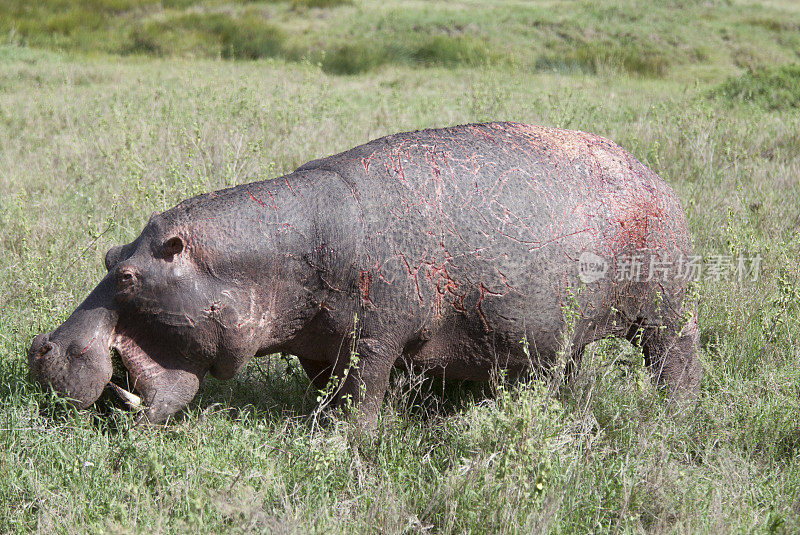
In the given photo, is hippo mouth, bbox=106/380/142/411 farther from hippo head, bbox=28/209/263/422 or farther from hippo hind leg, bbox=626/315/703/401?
hippo hind leg, bbox=626/315/703/401

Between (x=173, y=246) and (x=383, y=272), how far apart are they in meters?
0.79

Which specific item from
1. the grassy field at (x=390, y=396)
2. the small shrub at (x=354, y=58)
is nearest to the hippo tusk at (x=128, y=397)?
the grassy field at (x=390, y=396)

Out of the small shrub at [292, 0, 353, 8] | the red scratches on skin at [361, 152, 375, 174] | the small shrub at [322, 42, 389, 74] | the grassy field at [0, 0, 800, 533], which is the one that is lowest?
the grassy field at [0, 0, 800, 533]

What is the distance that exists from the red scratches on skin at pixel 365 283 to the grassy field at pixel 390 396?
0.50 m

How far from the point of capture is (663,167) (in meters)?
7.06

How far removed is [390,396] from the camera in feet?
11.1

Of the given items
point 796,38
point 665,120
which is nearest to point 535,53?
point 796,38

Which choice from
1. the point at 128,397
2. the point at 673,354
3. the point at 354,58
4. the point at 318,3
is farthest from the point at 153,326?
the point at 318,3

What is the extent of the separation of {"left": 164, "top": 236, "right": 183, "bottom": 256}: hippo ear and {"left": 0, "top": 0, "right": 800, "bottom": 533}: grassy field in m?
0.78

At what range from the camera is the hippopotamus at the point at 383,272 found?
287 centimetres

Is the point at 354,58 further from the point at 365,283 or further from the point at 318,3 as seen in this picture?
the point at 365,283

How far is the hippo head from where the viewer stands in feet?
9.28

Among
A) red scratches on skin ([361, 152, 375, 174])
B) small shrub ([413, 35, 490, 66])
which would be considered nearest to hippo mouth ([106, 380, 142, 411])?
red scratches on skin ([361, 152, 375, 174])

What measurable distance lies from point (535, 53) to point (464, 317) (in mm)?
13058
